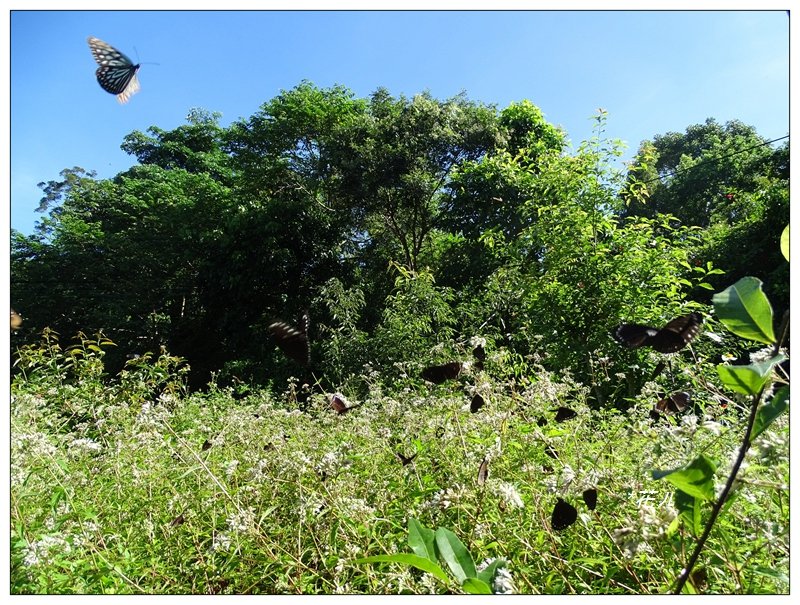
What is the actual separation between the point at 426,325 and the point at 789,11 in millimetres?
4306

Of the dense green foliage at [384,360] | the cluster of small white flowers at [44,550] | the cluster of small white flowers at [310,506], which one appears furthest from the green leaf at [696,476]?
the cluster of small white flowers at [44,550]

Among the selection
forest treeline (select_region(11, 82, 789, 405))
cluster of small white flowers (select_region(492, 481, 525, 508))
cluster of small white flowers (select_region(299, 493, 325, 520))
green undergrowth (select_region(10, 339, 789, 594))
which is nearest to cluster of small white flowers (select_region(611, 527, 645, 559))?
green undergrowth (select_region(10, 339, 789, 594))

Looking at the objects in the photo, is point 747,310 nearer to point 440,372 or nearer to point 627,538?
point 627,538

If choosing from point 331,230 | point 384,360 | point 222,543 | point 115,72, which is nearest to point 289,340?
point 222,543

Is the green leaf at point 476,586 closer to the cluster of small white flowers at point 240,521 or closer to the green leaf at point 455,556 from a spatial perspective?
the green leaf at point 455,556

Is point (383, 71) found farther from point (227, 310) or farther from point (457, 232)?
point (227, 310)

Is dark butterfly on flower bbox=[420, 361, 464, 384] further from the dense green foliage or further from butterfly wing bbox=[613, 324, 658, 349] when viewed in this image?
butterfly wing bbox=[613, 324, 658, 349]

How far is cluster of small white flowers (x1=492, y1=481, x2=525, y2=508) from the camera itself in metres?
0.81

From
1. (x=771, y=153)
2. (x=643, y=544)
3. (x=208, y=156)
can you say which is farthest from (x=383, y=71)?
(x=208, y=156)

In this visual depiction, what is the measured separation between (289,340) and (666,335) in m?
0.47

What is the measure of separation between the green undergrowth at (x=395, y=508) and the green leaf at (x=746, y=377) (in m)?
0.10

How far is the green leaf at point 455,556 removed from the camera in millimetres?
534

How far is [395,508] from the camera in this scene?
1.31 metres

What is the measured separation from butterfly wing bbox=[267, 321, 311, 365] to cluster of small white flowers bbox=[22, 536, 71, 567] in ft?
2.28
